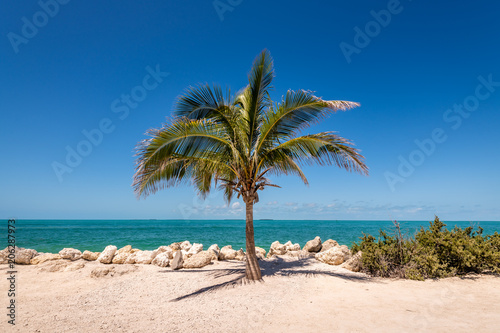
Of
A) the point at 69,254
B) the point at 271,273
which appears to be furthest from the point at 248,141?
the point at 69,254

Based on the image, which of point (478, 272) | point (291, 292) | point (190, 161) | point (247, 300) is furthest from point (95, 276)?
point (478, 272)

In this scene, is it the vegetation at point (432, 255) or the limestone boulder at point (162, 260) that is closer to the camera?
the vegetation at point (432, 255)

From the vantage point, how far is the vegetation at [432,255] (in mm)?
7262

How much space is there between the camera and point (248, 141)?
761cm

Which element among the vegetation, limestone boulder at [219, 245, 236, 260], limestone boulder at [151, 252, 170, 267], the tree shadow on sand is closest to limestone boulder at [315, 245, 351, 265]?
the tree shadow on sand

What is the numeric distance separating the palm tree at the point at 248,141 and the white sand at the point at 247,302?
1.61 metres

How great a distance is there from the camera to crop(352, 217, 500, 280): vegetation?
7.26m

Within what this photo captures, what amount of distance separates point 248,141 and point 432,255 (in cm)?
644

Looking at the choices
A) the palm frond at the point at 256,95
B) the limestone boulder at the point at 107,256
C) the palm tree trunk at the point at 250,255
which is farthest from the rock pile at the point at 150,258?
the palm frond at the point at 256,95

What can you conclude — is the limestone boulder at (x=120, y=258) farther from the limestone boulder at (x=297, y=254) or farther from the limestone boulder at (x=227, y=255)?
the limestone boulder at (x=297, y=254)

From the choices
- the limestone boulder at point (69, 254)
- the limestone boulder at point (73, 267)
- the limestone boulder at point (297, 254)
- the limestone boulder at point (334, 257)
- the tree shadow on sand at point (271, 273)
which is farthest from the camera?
the limestone boulder at point (297, 254)

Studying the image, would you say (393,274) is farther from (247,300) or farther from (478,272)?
(247,300)

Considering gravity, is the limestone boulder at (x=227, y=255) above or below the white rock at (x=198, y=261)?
below

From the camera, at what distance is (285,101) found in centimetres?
704
